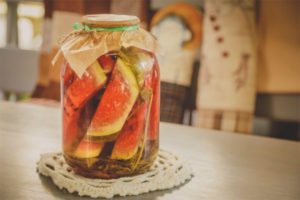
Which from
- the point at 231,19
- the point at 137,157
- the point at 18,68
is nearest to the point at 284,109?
the point at 231,19

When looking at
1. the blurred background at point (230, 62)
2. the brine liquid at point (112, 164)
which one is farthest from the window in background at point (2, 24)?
the brine liquid at point (112, 164)

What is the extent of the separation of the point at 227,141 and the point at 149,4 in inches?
45.7

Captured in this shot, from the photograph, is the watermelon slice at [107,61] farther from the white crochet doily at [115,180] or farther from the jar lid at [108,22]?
the white crochet doily at [115,180]

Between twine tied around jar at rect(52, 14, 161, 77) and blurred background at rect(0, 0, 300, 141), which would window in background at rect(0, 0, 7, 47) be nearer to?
blurred background at rect(0, 0, 300, 141)

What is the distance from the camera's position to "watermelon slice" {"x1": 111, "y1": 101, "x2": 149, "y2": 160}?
2.26 ft

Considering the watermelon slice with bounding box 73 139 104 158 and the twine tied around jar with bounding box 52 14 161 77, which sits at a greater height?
the twine tied around jar with bounding box 52 14 161 77

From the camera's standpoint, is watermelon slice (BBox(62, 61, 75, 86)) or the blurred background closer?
watermelon slice (BBox(62, 61, 75, 86))

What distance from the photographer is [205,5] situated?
1.82m

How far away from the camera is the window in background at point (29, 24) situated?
266cm

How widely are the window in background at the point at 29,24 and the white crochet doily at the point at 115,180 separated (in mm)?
1966

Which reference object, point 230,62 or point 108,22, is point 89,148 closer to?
point 108,22

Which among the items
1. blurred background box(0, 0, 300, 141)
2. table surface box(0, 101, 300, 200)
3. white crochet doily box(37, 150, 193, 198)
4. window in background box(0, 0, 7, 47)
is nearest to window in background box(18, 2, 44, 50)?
window in background box(0, 0, 7, 47)

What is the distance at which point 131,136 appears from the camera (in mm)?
696

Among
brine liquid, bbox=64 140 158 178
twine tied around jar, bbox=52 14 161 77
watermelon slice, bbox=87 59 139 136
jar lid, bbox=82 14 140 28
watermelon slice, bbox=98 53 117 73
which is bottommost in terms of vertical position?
brine liquid, bbox=64 140 158 178
